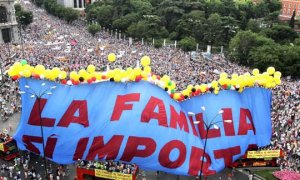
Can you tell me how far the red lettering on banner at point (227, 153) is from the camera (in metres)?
23.4

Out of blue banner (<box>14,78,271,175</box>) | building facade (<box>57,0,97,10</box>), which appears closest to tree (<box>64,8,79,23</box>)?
building facade (<box>57,0,97,10</box>)

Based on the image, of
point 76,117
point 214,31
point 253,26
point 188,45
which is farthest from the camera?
point 253,26

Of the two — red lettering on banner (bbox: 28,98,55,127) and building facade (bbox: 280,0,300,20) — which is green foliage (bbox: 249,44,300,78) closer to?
red lettering on banner (bbox: 28,98,55,127)

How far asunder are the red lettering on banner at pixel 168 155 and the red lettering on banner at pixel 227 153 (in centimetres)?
239

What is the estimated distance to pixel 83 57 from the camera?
53750 mm

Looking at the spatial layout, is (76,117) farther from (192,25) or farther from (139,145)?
(192,25)

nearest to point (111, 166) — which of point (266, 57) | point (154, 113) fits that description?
point (154, 113)

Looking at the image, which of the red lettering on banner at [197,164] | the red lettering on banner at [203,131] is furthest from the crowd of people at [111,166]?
the red lettering on banner at [203,131]

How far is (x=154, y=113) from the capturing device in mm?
22781

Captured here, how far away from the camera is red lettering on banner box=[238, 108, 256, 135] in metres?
24.4

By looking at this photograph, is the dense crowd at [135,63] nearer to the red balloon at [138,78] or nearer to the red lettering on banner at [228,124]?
the red lettering on banner at [228,124]

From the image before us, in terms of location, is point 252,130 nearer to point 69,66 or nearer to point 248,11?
point 69,66

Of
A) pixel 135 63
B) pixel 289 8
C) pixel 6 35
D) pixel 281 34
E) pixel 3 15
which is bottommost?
pixel 135 63

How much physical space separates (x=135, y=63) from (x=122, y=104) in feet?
92.3
